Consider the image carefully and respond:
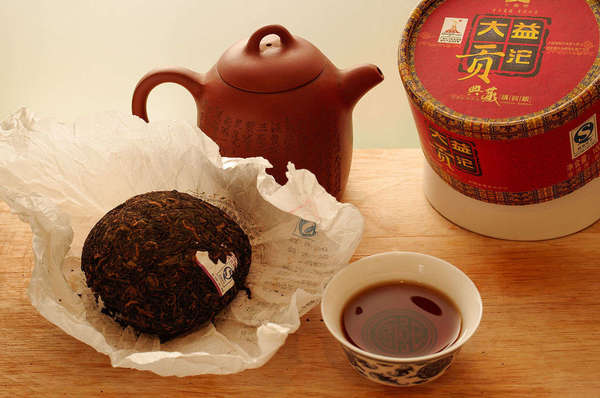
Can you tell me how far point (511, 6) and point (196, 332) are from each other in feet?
1.67

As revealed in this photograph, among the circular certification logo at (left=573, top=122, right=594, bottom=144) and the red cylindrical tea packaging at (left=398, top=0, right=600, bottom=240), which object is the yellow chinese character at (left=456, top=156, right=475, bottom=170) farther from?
the circular certification logo at (left=573, top=122, right=594, bottom=144)

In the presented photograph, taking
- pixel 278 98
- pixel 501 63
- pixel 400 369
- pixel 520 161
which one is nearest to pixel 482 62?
pixel 501 63

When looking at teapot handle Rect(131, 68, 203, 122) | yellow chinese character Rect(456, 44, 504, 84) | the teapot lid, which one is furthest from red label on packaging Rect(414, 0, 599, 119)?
teapot handle Rect(131, 68, 203, 122)

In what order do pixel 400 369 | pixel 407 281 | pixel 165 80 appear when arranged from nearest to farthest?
1. pixel 400 369
2. pixel 407 281
3. pixel 165 80

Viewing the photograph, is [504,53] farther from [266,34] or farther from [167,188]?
[167,188]

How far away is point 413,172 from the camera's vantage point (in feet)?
2.95

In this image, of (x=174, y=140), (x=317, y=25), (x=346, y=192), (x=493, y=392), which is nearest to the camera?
(x=493, y=392)

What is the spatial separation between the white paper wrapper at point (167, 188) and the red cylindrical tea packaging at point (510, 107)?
6.3 inches

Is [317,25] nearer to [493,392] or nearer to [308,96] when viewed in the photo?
[308,96]

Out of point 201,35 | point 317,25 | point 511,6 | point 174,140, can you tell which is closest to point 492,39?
point 511,6

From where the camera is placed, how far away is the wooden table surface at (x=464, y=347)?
1.94 feet

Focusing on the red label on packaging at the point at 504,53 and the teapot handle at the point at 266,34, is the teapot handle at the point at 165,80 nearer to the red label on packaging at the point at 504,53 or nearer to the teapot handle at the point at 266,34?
the teapot handle at the point at 266,34

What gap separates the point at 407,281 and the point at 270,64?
11.3 inches

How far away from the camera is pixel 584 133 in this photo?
0.65 meters
